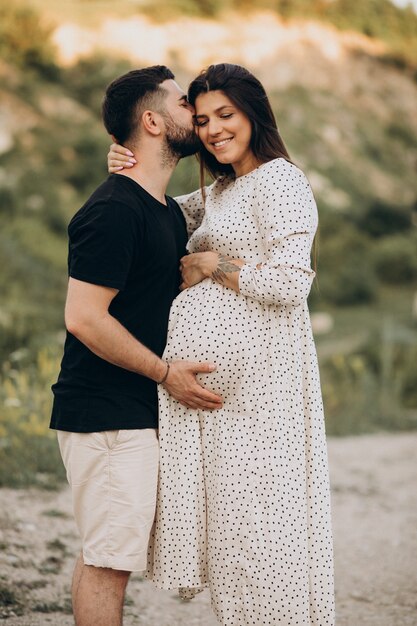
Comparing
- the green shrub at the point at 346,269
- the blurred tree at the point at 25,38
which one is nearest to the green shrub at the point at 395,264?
the green shrub at the point at 346,269

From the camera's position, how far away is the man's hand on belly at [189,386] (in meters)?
3.05

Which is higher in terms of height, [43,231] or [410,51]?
[410,51]

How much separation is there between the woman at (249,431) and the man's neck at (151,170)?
0.70 ft

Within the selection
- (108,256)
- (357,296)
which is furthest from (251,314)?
(357,296)

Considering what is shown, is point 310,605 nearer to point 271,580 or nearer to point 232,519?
point 271,580

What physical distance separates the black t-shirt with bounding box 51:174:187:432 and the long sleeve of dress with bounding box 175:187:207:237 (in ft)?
1.20

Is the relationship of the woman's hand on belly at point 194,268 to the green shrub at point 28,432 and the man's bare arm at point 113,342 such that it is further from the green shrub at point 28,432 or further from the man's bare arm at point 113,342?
the green shrub at point 28,432

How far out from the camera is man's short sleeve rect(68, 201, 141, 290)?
293cm

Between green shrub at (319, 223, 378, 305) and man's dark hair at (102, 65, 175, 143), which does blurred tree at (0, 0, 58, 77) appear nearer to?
green shrub at (319, 223, 378, 305)

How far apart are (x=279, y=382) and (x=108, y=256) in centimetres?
69

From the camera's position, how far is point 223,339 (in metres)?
3.10

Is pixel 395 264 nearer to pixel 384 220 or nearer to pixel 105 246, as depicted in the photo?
pixel 384 220

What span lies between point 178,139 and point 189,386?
2.82 ft

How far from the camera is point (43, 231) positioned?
1112 cm
